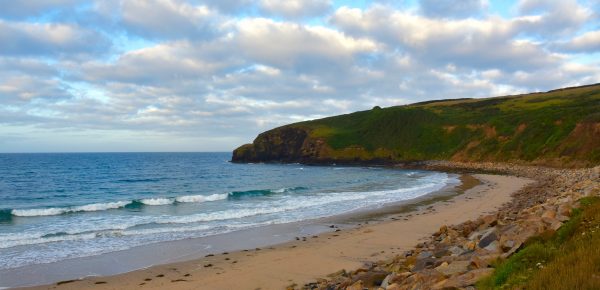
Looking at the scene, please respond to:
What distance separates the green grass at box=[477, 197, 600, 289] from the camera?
545 centimetres

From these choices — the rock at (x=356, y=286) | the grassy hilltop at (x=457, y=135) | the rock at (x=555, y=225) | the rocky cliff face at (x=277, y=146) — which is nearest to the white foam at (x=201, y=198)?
the rock at (x=356, y=286)

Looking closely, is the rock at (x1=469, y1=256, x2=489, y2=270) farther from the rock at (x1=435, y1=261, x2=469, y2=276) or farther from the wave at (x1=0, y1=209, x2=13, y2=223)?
the wave at (x1=0, y1=209, x2=13, y2=223)

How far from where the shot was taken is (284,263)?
1439 centimetres

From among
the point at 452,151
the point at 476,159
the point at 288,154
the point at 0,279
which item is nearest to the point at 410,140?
the point at 452,151

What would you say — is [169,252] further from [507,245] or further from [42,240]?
[507,245]

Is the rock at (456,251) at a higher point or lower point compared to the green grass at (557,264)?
lower

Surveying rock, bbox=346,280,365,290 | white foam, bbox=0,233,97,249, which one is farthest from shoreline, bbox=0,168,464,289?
rock, bbox=346,280,365,290

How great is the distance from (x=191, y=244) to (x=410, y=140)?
84850mm

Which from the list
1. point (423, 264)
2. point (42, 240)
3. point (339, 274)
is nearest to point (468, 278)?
point (423, 264)

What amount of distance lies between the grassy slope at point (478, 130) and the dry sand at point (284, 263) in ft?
130

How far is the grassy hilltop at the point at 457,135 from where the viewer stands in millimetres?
60406

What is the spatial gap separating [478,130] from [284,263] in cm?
7909

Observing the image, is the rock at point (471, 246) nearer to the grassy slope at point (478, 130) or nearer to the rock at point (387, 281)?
the rock at point (387, 281)

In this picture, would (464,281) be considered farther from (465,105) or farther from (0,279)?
(465,105)
